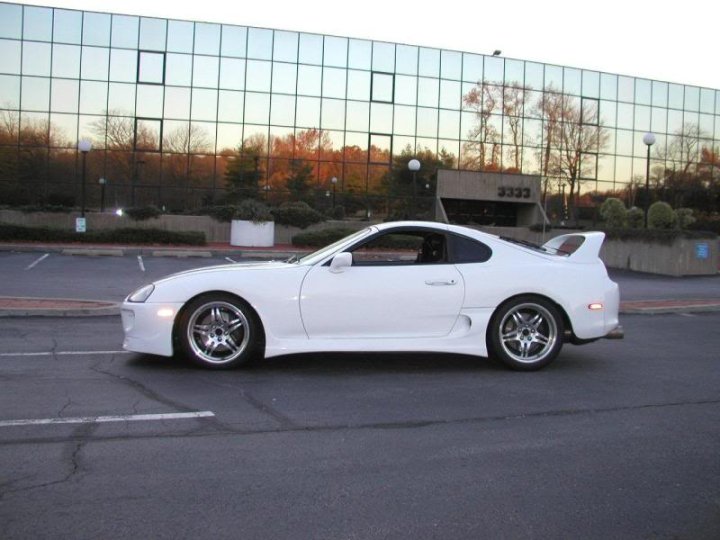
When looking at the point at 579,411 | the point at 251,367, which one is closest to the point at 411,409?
the point at 579,411

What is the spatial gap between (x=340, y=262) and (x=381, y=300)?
517 mm

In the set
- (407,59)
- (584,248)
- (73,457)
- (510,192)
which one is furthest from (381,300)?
(407,59)

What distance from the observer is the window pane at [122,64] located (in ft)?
120

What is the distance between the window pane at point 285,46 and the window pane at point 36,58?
11848 millimetres

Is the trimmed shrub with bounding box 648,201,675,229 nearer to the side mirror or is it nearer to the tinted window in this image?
the tinted window

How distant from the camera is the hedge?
1022 inches

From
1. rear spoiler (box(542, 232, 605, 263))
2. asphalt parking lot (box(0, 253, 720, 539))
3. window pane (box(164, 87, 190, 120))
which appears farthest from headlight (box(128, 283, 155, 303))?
window pane (box(164, 87, 190, 120))

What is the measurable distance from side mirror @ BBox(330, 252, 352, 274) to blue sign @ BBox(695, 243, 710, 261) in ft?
59.5

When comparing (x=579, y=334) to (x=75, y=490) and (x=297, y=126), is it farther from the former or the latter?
(x=297, y=126)

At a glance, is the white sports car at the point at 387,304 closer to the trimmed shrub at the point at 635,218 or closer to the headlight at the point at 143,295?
the headlight at the point at 143,295

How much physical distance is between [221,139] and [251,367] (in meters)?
33.0

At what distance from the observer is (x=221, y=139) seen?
37.9 meters

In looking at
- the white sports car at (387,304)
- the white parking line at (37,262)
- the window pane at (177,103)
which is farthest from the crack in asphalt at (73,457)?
the window pane at (177,103)

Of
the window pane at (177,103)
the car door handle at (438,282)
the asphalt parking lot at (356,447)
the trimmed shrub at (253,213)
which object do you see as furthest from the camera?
the window pane at (177,103)
